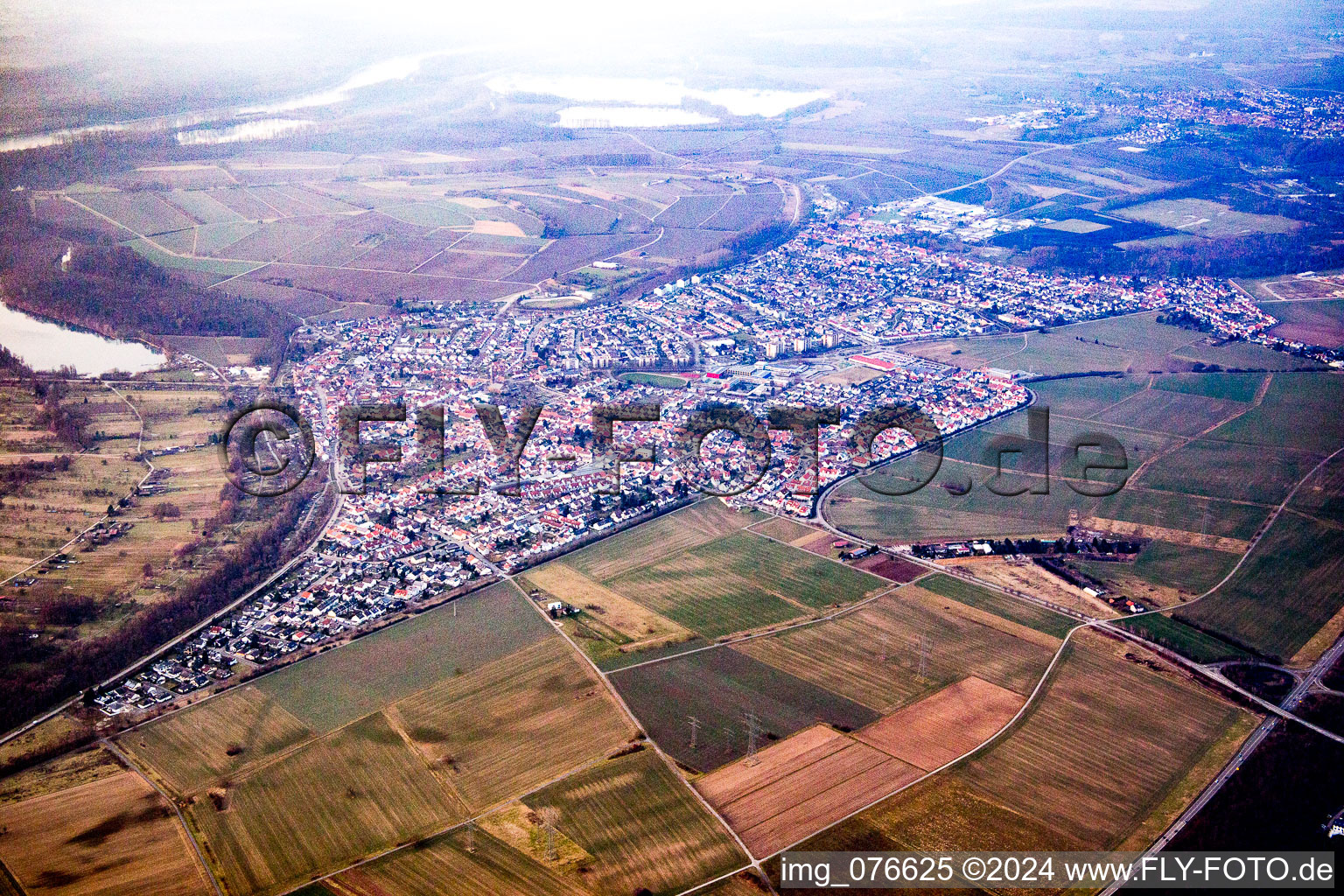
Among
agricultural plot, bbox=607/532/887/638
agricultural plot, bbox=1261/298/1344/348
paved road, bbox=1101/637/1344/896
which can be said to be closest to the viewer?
paved road, bbox=1101/637/1344/896

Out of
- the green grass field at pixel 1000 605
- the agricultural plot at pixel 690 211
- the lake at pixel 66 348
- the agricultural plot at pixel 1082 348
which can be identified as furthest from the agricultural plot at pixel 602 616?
the agricultural plot at pixel 690 211

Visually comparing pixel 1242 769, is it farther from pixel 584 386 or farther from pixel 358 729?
pixel 584 386

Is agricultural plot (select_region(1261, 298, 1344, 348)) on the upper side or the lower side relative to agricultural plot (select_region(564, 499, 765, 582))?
lower

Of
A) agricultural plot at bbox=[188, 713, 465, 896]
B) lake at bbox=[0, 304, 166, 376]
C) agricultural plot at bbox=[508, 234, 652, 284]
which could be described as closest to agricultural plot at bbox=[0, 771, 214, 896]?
agricultural plot at bbox=[188, 713, 465, 896]

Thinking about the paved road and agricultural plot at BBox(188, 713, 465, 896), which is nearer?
agricultural plot at BBox(188, 713, 465, 896)

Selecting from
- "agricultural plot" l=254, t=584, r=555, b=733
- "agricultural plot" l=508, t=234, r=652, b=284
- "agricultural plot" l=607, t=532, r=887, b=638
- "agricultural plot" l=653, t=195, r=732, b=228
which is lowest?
"agricultural plot" l=607, t=532, r=887, b=638

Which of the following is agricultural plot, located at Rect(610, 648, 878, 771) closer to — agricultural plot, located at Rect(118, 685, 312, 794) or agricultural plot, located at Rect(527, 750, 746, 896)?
agricultural plot, located at Rect(527, 750, 746, 896)

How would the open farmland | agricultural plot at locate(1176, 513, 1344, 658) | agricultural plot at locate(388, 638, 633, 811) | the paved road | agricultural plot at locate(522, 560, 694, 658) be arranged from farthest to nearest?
Answer: the open farmland < agricultural plot at locate(1176, 513, 1344, 658) < agricultural plot at locate(522, 560, 694, 658) < agricultural plot at locate(388, 638, 633, 811) < the paved road

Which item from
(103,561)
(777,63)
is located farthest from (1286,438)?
(777,63)
